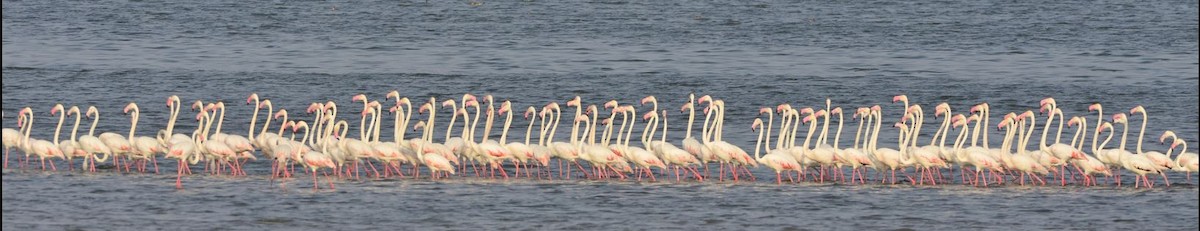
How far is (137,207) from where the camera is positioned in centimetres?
2327

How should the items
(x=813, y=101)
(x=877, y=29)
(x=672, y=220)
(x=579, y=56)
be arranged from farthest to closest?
(x=877, y=29) < (x=579, y=56) < (x=813, y=101) < (x=672, y=220)

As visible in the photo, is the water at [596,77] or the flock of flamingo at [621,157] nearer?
the water at [596,77]

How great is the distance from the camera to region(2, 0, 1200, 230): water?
75.8 ft

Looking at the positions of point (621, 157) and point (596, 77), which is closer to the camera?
point (621, 157)

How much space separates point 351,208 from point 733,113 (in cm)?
1197

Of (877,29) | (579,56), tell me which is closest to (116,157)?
(579,56)

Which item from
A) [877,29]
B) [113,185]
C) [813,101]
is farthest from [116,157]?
[877,29]

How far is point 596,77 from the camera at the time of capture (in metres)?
40.6

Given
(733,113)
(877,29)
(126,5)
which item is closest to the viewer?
(733,113)

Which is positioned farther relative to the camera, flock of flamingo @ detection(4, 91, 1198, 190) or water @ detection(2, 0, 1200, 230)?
flock of flamingo @ detection(4, 91, 1198, 190)

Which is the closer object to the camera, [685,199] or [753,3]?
[685,199]

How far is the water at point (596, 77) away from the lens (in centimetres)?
2311

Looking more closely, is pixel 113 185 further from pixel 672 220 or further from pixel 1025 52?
pixel 1025 52

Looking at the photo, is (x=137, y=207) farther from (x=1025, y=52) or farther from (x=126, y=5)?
(x=126, y=5)
